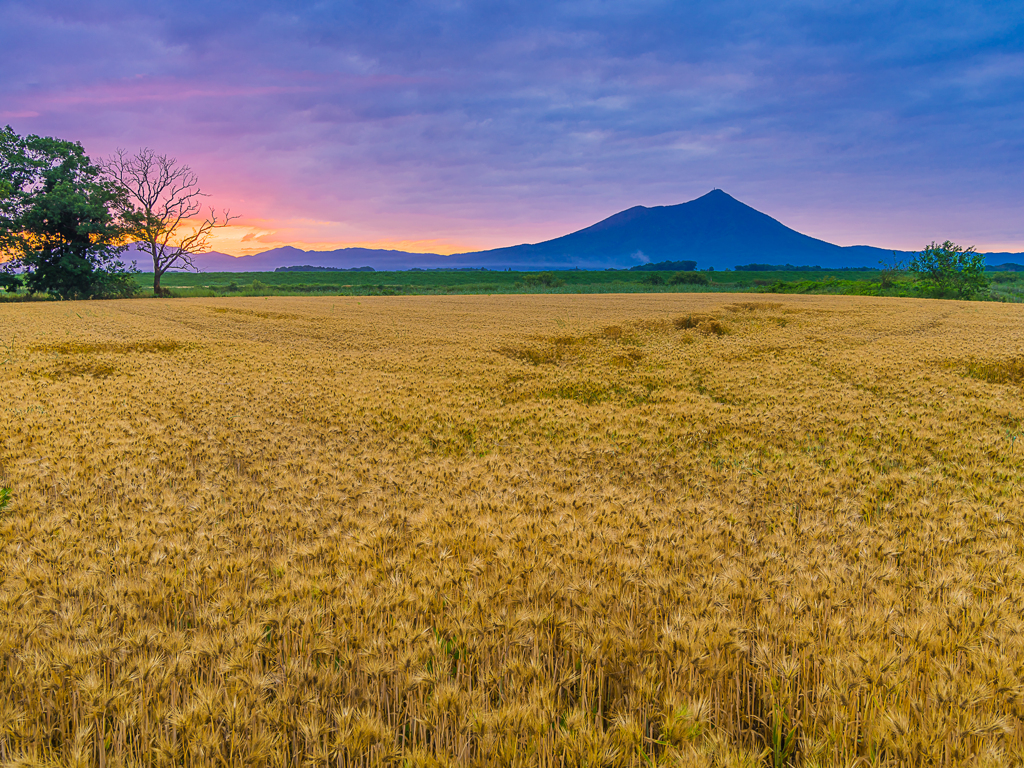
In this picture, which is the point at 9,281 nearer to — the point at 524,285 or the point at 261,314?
the point at 261,314

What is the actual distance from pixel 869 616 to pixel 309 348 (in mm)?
20080

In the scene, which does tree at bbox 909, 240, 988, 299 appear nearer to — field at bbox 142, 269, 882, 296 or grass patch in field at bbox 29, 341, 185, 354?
field at bbox 142, 269, 882, 296

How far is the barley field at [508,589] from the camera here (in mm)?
2283

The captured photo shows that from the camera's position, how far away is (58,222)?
191 feet

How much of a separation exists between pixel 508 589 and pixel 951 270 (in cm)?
9801

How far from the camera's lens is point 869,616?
3016 millimetres

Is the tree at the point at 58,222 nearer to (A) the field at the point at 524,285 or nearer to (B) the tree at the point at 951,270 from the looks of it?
(A) the field at the point at 524,285

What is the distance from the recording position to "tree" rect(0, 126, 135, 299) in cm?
5584

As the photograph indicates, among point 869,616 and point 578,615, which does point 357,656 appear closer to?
point 578,615

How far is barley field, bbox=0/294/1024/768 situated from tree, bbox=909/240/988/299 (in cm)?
8599

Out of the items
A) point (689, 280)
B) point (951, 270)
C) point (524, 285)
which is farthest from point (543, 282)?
→ point (951, 270)

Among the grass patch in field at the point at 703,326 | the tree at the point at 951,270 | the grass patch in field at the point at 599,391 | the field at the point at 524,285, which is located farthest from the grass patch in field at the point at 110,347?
the tree at the point at 951,270

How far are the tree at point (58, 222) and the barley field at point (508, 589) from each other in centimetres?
6910

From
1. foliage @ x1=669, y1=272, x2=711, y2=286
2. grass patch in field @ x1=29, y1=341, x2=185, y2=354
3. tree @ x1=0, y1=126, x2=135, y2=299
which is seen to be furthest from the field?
grass patch in field @ x1=29, y1=341, x2=185, y2=354
